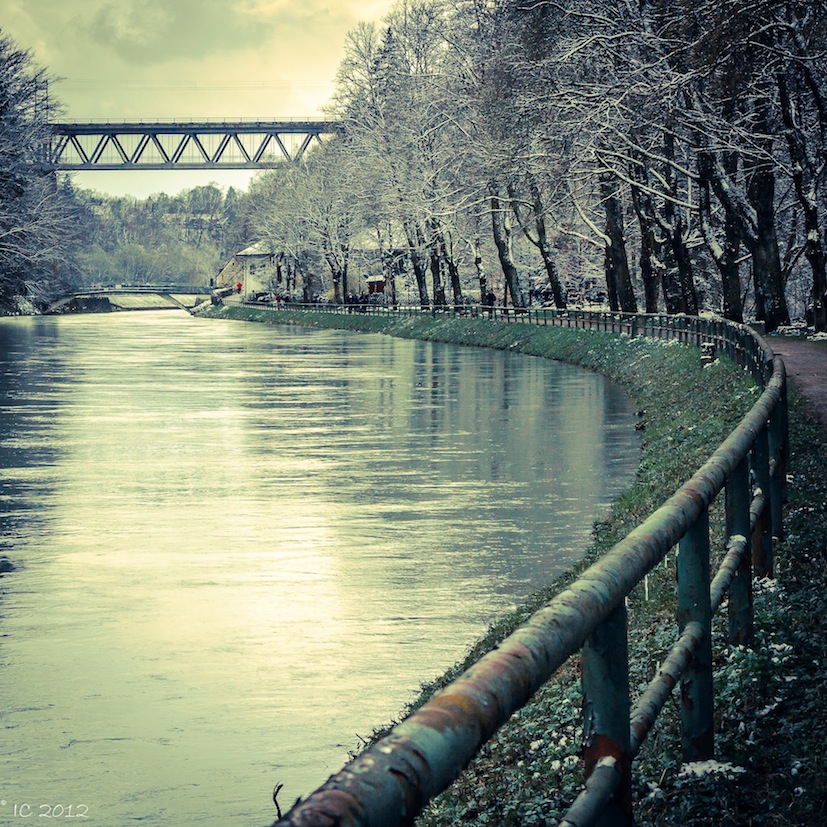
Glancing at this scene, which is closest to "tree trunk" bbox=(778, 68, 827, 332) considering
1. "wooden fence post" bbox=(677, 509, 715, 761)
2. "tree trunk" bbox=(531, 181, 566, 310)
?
"tree trunk" bbox=(531, 181, 566, 310)

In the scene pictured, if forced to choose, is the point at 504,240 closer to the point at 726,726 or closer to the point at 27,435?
the point at 27,435

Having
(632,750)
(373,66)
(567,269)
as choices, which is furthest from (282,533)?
(567,269)

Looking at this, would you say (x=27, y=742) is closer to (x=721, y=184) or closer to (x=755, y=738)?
(x=755, y=738)

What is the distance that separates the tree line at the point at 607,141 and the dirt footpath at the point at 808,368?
402 centimetres

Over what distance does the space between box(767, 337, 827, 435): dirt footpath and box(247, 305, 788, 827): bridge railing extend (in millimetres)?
12429

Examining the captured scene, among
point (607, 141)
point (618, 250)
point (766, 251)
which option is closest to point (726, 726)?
point (607, 141)

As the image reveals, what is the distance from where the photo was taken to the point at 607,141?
4219 centimetres

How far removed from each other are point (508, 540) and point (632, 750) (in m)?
15.8

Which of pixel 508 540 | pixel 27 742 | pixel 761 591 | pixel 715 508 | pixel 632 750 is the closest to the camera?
pixel 632 750

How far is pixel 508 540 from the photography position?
19.5 metres

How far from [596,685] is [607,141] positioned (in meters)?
39.7

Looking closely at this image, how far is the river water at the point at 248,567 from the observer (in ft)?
35.5

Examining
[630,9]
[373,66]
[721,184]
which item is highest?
[373,66]

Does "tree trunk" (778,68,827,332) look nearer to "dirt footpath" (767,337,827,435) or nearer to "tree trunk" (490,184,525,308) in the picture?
"dirt footpath" (767,337,827,435)
